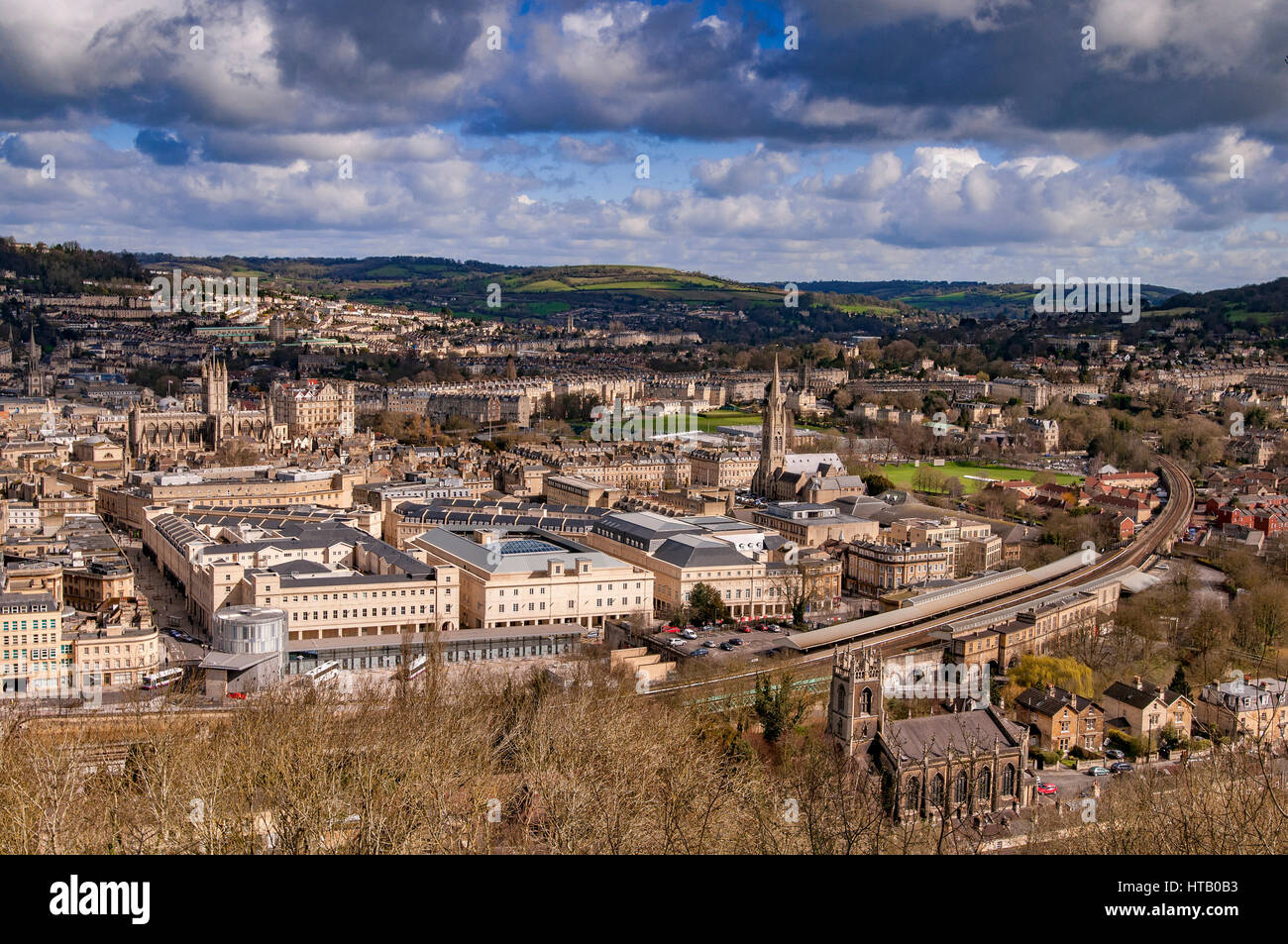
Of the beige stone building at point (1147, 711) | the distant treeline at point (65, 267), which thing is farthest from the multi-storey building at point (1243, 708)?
the distant treeline at point (65, 267)

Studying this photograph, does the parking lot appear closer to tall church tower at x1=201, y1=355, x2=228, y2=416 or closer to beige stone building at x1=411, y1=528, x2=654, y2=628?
beige stone building at x1=411, y1=528, x2=654, y2=628

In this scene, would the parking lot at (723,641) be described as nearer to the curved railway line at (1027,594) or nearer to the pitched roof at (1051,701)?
the curved railway line at (1027,594)

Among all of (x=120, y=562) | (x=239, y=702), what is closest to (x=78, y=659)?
(x=239, y=702)

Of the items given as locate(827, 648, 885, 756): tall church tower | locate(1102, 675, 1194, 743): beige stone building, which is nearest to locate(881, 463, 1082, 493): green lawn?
locate(1102, 675, 1194, 743): beige stone building

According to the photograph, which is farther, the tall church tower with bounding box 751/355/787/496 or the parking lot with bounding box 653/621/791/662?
the tall church tower with bounding box 751/355/787/496
